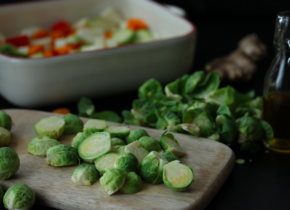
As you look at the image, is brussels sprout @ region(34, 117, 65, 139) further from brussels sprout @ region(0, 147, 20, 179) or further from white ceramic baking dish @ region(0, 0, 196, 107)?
white ceramic baking dish @ region(0, 0, 196, 107)

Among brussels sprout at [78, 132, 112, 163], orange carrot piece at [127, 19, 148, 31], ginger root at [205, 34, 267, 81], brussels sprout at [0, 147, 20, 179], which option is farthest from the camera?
orange carrot piece at [127, 19, 148, 31]

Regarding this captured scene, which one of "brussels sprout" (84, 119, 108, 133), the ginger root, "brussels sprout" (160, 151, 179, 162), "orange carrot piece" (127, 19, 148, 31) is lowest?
the ginger root

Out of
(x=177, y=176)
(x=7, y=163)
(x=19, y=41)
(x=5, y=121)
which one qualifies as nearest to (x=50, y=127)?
(x=5, y=121)

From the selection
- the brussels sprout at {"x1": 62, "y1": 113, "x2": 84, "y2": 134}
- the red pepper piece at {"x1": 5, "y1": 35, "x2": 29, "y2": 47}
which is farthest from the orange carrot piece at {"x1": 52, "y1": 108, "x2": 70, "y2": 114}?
the red pepper piece at {"x1": 5, "y1": 35, "x2": 29, "y2": 47}

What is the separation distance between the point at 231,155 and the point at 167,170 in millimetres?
337

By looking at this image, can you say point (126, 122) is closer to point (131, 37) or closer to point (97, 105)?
point (97, 105)

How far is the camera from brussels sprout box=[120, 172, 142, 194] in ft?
4.31

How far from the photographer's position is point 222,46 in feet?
10.6

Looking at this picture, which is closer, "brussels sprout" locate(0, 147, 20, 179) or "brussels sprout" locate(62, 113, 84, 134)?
"brussels sprout" locate(0, 147, 20, 179)

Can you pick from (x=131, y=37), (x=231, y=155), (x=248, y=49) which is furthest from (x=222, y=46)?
(x=231, y=155)

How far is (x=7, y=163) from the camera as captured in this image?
53.9 inches

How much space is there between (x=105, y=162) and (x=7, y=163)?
0.36 meters

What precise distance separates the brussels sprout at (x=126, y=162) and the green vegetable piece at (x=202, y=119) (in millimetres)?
425

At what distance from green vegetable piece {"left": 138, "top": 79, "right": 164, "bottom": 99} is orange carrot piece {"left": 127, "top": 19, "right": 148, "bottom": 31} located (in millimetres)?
1044
